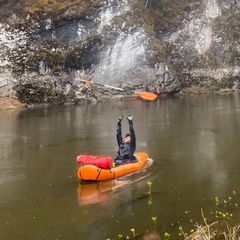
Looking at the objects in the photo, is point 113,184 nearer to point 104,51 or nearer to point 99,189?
point 99,189

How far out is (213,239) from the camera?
7.66m

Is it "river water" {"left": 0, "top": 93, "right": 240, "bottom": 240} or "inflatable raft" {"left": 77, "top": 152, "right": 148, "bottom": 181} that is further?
"inflatable raft" {"left": 77, "top": 152, "right": 148, "bottom": 181}

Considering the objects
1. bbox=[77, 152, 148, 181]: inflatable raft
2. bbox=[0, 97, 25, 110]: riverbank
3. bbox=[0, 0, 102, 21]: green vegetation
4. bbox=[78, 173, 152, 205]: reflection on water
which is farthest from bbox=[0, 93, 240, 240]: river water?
bbox=[0, 0, 102, 21]: green vegetation

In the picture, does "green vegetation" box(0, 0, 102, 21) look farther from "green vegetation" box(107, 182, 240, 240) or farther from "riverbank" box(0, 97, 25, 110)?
"green vegetation" box(107, 182, 240, 240)

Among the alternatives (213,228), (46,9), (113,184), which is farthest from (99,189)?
(46,9)

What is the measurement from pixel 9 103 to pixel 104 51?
13.7 meters

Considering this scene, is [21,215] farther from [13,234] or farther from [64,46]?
[64,46]

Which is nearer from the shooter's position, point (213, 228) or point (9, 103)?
point (213, 228)

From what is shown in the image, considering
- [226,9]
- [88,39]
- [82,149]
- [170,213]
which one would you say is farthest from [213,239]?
[226,9]

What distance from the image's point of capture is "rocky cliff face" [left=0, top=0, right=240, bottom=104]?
4366 cm

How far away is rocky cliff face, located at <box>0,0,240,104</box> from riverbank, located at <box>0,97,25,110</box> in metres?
0.69

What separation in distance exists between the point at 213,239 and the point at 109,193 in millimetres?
4785

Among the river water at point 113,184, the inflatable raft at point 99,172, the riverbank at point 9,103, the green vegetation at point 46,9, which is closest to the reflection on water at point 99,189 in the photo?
the river water at point 113,184

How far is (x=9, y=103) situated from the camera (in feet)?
135
